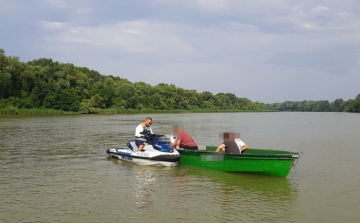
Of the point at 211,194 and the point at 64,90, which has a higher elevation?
the point at 64,90

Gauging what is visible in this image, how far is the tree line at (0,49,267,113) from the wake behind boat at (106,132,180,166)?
51933mm

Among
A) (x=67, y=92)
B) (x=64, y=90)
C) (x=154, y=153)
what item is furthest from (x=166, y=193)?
(x=64, y=90)

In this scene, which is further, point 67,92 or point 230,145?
point 67,92

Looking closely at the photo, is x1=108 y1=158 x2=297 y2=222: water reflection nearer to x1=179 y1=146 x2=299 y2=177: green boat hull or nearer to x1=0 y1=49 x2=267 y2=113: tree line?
x1=179 y1=146 x2=299 y2=177: green boat hull

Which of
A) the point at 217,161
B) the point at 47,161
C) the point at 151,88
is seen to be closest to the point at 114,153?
the point at 47,161

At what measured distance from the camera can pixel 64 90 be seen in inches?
2901

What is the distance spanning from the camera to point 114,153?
14047 mm

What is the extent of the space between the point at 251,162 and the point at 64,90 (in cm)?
6931

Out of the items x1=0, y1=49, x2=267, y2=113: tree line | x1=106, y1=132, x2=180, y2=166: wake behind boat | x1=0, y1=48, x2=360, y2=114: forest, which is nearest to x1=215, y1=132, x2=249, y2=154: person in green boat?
x1=106, y1=132, x2=180, y2=166: wake behind boat

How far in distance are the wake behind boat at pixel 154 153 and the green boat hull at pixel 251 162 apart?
75 centimetres

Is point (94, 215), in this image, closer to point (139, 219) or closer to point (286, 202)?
point (139, 219)

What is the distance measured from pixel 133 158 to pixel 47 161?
12.1 ft

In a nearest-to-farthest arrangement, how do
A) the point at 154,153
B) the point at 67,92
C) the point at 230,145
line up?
the point at 230,145 → the point at 154,153 → the point at 67,92

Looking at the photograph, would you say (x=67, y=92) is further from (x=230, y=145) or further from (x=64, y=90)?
(x=230, y=145)
